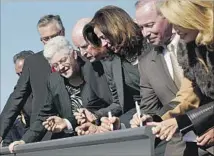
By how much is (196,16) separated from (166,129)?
629 mm

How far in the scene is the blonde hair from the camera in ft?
12.8

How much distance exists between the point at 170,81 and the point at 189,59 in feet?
2.37

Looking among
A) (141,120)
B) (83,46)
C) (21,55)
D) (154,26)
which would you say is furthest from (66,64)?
(21,55)

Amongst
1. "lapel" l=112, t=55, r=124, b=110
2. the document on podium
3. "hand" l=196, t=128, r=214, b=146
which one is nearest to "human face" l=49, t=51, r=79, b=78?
"lapel" l=112, t=55, r=124, b=110

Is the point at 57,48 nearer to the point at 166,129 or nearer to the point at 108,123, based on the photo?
the point at 108,123

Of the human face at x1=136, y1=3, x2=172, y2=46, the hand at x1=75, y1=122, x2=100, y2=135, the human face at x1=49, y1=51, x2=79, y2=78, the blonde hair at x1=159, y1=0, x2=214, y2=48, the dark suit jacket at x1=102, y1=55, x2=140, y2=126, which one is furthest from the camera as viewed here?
the human face at x1=49, y1=51, x2=79, y2=78

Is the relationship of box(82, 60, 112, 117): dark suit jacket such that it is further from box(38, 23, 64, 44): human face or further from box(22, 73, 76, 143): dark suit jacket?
box(38, 23, 64, 44): human face

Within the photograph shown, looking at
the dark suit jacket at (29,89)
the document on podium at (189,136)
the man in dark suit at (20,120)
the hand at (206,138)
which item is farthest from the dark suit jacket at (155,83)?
the man in dark suit at (20,120)

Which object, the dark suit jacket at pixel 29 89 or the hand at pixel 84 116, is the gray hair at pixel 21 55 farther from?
the hand at pixel 84 116

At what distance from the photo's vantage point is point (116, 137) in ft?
14.0

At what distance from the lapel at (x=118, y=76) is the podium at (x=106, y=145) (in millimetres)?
715

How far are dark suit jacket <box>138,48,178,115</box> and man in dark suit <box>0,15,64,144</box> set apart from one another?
6.63ft

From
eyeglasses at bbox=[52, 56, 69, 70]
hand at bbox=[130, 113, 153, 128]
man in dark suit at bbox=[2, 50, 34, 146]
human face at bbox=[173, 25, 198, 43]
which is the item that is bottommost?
man in dark suit at bbox=[2, 50, 34, 146]

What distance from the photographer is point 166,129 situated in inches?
157
